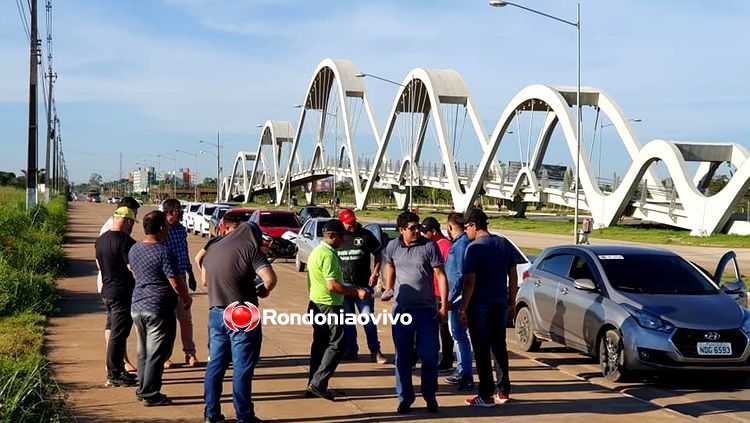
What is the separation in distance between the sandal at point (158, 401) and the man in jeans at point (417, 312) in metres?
2.08

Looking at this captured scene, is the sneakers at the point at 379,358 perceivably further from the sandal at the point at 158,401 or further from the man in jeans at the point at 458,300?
the sandal at the point at 158,401

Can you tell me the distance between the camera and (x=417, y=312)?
796cm

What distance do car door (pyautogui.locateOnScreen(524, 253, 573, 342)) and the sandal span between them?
16.9 feet

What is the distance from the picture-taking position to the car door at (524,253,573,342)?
1131 centimetres

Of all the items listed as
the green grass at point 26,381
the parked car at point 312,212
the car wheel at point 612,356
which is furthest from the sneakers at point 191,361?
the parked car at point 312,212

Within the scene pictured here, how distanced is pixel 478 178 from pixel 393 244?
64.0 metres

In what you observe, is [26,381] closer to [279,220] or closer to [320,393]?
[320,393]

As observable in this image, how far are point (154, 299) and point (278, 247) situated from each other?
18.9m

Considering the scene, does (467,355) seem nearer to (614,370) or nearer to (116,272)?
(614,370)

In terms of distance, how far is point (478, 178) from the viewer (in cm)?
7200

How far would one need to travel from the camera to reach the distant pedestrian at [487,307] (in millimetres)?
8312

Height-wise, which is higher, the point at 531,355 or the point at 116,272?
the point at 116,272

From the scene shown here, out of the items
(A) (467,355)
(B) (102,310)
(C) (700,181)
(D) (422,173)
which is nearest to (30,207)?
(B) (102,310)

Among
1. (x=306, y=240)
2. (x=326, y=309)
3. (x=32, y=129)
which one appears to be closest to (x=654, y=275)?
(x=326, y=309)
